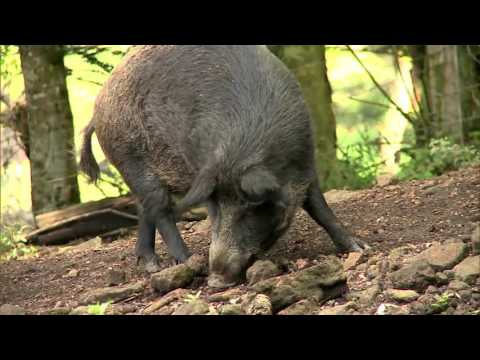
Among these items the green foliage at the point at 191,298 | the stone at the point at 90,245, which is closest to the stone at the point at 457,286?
the green foliage at the point at 191,298

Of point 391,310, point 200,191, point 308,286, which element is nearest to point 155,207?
point 200,191

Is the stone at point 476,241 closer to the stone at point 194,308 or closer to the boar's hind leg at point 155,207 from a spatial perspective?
the stone at point 194,308

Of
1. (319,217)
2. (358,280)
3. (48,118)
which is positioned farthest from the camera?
(48,118)

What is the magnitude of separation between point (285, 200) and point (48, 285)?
5.96 feet

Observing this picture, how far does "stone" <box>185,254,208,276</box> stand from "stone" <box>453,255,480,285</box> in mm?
1577

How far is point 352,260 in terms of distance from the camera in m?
4.99

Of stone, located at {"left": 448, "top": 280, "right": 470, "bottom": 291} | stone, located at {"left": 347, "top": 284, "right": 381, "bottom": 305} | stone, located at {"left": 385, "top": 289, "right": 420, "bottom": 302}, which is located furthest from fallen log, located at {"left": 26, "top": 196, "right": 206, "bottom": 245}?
stone, located at {"left": 448, "top": 280, "right": 470, "bottom": 291}

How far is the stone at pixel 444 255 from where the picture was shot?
4.30m

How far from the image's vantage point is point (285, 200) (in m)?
5.08

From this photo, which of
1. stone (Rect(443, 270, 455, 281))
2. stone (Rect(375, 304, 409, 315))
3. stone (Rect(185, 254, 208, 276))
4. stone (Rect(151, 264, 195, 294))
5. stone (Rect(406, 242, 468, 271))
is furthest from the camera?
stone (Rect(185, 254, 208, 276))

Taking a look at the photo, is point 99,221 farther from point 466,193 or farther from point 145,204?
point 466,193

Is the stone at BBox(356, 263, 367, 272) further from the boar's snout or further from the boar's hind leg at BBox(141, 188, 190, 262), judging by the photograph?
the boar's hind leg at BBox(141, 188, 190, 262)

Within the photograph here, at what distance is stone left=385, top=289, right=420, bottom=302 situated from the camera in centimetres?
401

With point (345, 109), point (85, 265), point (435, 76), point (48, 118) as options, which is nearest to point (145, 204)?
point (85, 265)
